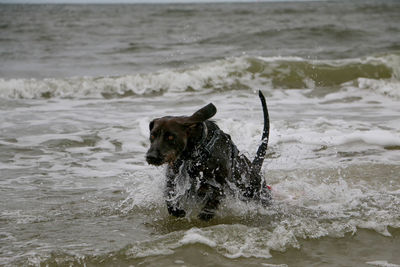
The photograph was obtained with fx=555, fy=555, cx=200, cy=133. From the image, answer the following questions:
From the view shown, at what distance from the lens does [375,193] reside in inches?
220

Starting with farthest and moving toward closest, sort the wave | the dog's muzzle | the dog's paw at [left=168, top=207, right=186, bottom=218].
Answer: the wave → the dog's paw at [left=168, top=207, right=186, bottom=218] → the dog's muzzle

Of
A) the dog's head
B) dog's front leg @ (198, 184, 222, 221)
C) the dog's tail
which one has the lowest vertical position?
dog's front leg @ (198, 184, 222, 221)

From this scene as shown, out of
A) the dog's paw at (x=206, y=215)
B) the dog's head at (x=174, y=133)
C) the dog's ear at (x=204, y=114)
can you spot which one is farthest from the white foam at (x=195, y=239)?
the dog's ear at (x=204, y=114)

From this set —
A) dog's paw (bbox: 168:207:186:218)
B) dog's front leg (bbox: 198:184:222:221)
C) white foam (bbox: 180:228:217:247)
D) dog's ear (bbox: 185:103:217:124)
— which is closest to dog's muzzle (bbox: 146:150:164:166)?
dog's ear (bbox: 185:103:217:124)

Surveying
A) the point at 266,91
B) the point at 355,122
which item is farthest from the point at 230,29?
the point at 355,122

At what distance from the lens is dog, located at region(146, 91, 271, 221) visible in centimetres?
430

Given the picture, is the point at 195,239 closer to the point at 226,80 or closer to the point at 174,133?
the point at 174,133

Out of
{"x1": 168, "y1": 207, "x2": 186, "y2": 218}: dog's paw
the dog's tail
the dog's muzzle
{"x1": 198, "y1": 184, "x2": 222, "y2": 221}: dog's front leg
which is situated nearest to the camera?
the dog's muzzle

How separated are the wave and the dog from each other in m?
9.04

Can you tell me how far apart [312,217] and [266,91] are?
8.49 meters

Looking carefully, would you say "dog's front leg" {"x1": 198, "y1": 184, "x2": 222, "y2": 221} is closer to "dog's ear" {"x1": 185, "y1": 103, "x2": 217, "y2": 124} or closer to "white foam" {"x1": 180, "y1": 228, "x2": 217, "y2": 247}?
"white foam" {"x1": 180, "y1": 228, "x2": 217, "y2": 247}

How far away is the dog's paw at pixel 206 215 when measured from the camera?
4.66 meters

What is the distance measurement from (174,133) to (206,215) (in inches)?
32.3

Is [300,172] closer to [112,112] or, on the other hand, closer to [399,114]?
[399,114]
